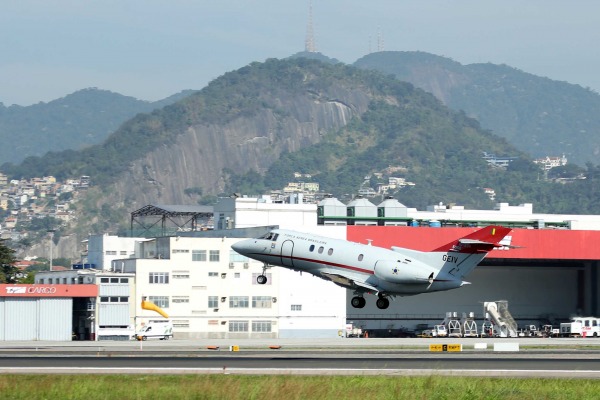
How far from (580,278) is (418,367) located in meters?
112

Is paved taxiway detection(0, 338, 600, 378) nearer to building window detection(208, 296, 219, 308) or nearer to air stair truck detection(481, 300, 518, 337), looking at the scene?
building window detection(208, 296, 219, 308)

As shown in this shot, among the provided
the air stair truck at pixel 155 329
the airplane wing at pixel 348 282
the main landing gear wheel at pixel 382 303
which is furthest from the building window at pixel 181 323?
the main landing gear wheel at pixel 382 303

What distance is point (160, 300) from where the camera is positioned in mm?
145125

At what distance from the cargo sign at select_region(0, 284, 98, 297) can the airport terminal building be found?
68 cm

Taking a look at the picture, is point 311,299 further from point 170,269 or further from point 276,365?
point 276,365

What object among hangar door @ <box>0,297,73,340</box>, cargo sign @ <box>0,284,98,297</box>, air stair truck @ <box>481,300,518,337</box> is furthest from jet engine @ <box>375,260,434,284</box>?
air stair truck @ <box>481,300,518,337</box>

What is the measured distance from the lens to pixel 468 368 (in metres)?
71.0

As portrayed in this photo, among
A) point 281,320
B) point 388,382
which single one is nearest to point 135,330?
point 281,320

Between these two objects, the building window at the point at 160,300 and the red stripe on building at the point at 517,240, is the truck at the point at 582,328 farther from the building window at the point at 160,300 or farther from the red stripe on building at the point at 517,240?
the building window at the point at 160,300

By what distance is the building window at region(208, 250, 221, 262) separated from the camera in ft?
488

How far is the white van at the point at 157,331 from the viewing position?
136 m

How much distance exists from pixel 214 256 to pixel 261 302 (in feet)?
27.9

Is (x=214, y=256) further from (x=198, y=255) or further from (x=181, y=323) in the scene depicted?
(x=181, y=323)

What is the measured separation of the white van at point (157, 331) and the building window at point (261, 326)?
1240 cm
